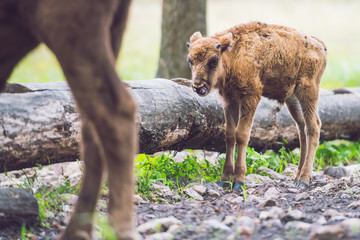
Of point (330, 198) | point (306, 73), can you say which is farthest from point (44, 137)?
point (306, 73)

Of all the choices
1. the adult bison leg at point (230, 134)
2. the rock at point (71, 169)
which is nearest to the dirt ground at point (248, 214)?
the adult bison leg at point (230, 134)

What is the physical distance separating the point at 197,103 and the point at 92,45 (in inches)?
136

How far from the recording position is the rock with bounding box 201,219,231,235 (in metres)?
3.45

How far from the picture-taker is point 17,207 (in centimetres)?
393

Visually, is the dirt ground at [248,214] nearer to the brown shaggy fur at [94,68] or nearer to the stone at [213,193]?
the stone at [213,193]

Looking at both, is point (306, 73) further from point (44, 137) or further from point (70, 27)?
point (70, 27)

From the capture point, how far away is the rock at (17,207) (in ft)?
12.8

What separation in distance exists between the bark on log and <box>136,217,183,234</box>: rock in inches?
65.1

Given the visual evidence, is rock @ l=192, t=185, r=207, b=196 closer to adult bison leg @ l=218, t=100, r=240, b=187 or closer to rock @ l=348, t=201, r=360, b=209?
adult bison leg @ l=218, t=100, r=240, b=187

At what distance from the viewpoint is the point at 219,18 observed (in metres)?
23.9

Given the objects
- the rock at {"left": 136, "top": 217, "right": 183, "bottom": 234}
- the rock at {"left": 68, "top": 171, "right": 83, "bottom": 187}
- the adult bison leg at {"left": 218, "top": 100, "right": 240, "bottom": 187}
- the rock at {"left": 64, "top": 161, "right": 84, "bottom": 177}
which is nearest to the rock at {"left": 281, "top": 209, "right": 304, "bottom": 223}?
the rock at {"left": 136, "top": 217, "right": 183, "bottom": 234}

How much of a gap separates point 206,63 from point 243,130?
3.12ft

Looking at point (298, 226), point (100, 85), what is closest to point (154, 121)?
point (298, 226)

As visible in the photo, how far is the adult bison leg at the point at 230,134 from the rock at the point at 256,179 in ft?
0.89
